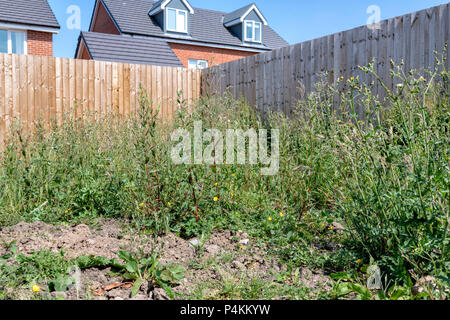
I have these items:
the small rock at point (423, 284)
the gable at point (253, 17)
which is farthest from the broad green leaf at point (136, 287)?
the gable at point (253, 17)

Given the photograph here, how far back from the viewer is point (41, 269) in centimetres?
237

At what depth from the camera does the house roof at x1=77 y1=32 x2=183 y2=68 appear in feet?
46.9

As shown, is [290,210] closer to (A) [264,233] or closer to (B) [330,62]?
(A) [264,233]

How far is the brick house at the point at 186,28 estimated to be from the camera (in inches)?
780

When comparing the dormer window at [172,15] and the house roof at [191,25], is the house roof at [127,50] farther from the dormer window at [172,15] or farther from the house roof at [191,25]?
the dormer window at [172,15]

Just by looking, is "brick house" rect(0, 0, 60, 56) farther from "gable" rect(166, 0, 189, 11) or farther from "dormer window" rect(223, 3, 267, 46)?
"dormer window" rect(223, 3, 267, 46)

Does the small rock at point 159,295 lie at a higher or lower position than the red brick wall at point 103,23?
lower

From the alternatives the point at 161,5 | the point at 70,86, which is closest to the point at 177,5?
the point at 161,5

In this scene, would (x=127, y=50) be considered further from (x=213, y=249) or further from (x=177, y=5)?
(x=213, y=249)

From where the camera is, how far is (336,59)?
6422 millimetres

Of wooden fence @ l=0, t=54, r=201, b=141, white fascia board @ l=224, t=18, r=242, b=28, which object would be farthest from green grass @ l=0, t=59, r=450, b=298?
white fascia board @ l=224, t=18, r=242, b=28

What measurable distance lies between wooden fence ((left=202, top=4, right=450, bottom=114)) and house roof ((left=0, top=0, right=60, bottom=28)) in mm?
9808

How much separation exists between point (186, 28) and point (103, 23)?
4564mm

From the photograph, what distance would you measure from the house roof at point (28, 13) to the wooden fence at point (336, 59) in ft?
32.2
